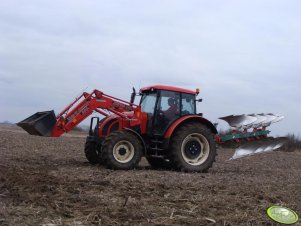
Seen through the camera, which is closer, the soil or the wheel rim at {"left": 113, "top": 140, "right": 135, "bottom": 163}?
the soil

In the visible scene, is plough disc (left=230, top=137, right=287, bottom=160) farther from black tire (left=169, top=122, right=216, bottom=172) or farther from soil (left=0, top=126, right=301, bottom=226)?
soil (left=0, top=126, right=301, bottom=226)

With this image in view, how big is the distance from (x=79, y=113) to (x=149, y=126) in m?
1.81

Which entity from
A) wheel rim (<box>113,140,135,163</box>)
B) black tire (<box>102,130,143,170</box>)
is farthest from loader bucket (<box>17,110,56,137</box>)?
wheel rim (<box>113,140,135,163</box>)

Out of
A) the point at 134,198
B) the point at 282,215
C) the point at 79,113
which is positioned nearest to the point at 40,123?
the point at 79,113

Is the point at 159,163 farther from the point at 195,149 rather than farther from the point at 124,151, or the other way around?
the point at 124,151

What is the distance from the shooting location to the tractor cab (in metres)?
12.2

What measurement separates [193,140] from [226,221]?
6.02m

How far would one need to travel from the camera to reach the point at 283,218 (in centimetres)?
666

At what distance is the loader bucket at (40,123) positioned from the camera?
11484 mm

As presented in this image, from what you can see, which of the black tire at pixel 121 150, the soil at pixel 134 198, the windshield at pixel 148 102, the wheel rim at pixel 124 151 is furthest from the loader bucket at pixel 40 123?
the windshield at pixel 148 102

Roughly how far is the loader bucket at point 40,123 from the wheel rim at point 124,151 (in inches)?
69.8

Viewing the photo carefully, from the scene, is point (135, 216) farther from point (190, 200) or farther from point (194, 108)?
point (194, 108)

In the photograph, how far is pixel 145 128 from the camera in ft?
40.2

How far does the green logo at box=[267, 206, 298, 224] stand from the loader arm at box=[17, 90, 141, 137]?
18.8 feet
